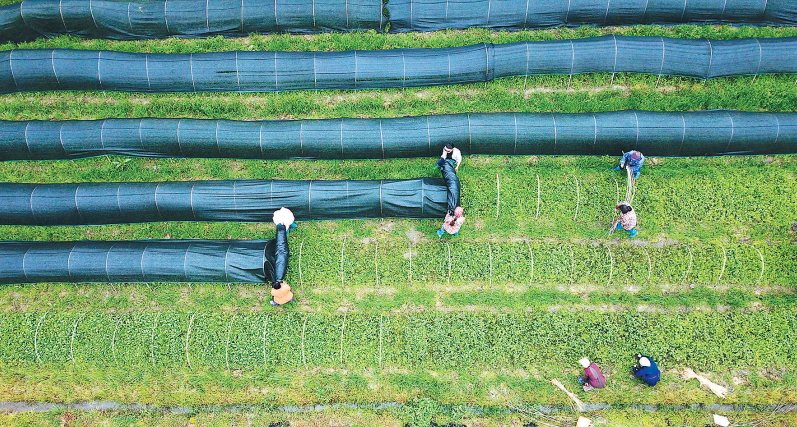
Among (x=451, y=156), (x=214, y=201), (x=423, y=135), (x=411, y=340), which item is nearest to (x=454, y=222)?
(x=451, y=156)

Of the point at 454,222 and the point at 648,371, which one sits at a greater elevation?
the point at 454,222

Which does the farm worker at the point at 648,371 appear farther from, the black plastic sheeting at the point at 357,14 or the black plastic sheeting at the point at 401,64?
the black plastic sheeting at the point at 357,14

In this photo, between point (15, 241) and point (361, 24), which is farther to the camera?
point (361, 24)

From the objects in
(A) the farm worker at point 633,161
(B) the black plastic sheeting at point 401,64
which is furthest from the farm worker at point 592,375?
(B) the black plastic sheeting at point 401,64

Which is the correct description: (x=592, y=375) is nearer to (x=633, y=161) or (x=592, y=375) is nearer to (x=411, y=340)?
(x=411, y=340)

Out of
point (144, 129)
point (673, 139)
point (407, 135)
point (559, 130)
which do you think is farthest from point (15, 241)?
point (673, 139)

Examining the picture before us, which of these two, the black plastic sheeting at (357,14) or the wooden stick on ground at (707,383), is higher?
the black plastic sheeting at (357,14)

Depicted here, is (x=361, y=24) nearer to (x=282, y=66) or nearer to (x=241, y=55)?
(x=282, y=66)
